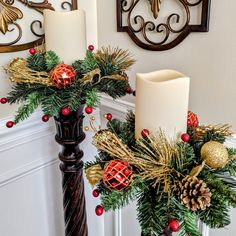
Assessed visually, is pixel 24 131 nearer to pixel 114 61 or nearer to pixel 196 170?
pixel 114 61

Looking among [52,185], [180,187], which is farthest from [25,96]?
[52,185]

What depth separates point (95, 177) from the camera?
0.47 m

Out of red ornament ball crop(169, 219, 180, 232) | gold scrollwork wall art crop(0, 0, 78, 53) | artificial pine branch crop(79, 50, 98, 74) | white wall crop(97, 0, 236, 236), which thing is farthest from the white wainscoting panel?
red ornament ball crop(169, 219, 180, 232)

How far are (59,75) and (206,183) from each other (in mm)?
366

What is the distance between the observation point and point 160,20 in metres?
0.78

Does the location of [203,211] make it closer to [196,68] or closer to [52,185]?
[196,68]

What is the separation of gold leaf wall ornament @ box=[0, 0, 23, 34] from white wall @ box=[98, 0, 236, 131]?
15.7 inches

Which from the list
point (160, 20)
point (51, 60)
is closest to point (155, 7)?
point (160, 20)

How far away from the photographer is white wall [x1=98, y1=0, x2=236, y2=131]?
658 millimetres

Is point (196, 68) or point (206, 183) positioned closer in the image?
point (206, 183)

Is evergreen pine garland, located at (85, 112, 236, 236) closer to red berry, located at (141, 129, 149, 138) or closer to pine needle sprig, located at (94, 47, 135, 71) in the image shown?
red berry, located at (141, 129, 149, 138)

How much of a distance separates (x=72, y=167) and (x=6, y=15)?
0.46m

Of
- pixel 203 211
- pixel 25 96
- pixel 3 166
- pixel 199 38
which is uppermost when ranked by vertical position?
pixel 199 38

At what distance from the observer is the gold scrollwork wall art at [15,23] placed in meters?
0.78
